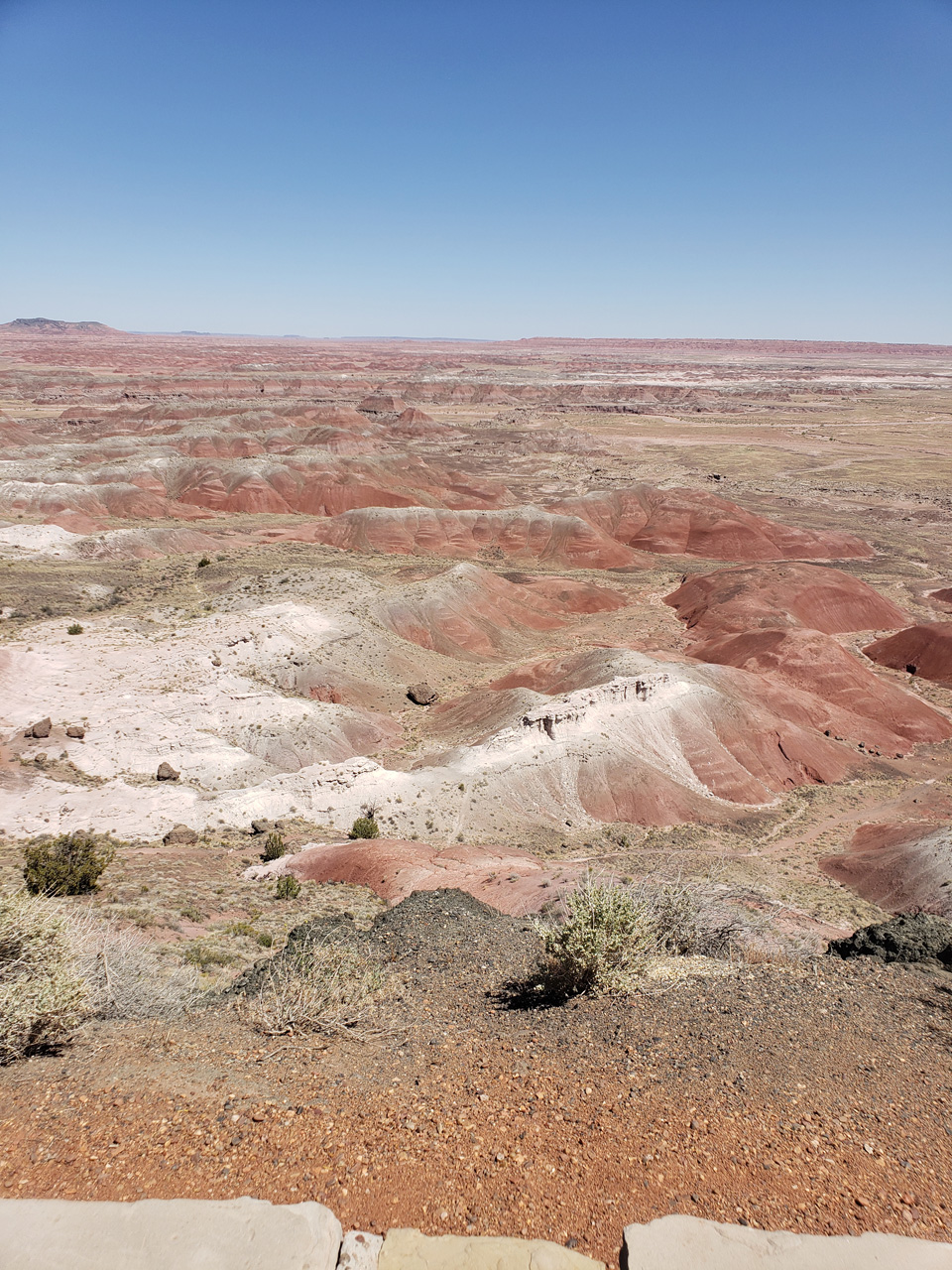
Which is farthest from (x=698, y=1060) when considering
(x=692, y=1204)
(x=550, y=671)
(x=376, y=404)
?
(x=376, y=404)

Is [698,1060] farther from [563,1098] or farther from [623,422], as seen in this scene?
[623,422]

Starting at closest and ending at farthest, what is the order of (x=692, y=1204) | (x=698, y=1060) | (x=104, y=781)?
1. (x=692, y=1204)
2. (x=698, y=1060)
3. (x=104, y=781)

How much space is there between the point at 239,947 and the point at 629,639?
33845 mm

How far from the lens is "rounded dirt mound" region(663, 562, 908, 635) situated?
45.8 m

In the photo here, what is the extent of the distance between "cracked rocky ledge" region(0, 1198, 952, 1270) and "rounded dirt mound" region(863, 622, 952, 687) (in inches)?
1615

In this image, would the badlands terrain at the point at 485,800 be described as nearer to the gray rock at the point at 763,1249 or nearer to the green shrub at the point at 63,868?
the gray rock at the point at 763,1249

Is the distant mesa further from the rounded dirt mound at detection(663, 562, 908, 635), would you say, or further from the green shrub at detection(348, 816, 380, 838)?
the green shrub at detection(348, 816, 380, 838)

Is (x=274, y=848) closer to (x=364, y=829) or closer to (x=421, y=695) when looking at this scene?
(x=364, y=829)

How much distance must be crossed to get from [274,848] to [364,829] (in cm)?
328

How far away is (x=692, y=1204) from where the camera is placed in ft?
18.9

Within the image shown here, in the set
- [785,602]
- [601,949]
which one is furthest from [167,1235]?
[785,602]

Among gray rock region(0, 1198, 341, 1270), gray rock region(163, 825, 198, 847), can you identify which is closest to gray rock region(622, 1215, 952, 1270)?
gray rock region(0, 1198, 341, 1270)

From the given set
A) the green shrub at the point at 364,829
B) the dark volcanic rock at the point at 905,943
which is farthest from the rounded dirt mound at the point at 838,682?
the green shrub at the point at 364,829

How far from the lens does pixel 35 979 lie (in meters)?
8.20
